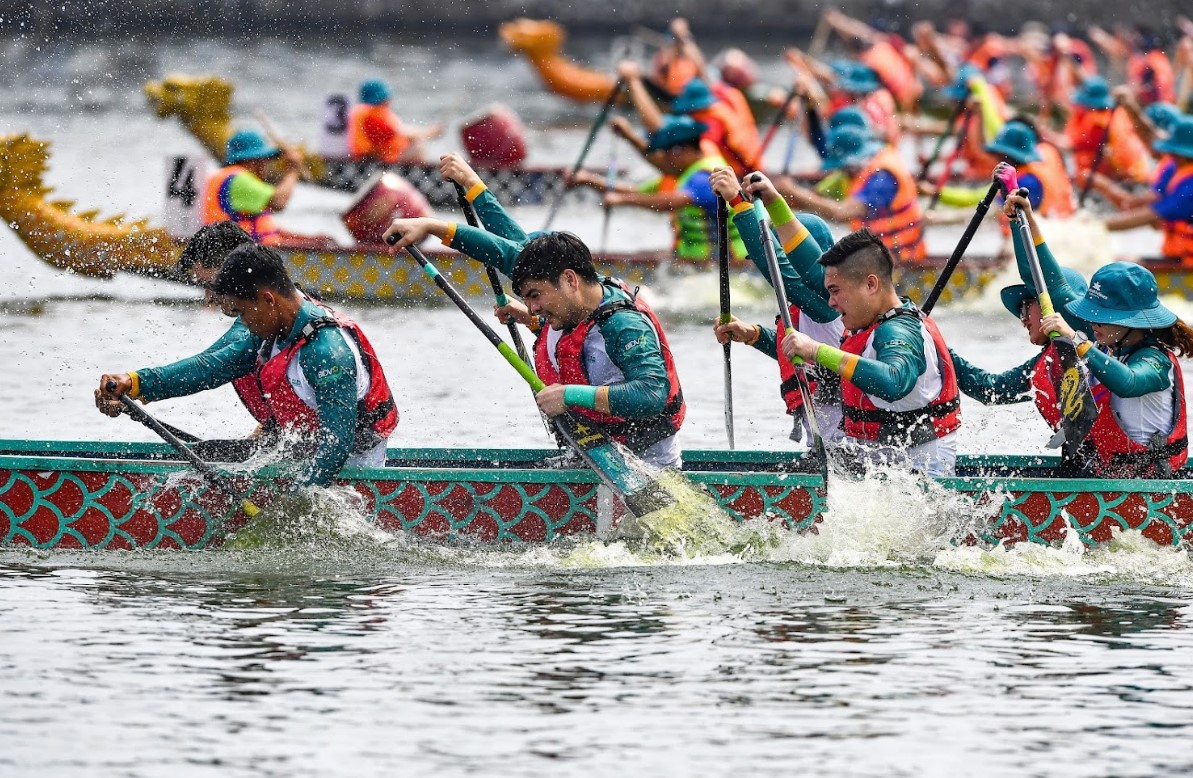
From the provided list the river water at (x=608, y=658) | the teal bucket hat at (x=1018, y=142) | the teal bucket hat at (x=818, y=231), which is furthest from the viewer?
the teal bucket hat at (x=1018, y=142)

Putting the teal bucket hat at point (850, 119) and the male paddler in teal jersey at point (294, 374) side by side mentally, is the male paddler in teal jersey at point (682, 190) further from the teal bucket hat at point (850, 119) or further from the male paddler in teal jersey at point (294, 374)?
the male paddler in teal jersey at point (294, 374)

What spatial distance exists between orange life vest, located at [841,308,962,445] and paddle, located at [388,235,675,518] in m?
0.82

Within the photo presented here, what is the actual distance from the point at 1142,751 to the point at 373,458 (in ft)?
12.1

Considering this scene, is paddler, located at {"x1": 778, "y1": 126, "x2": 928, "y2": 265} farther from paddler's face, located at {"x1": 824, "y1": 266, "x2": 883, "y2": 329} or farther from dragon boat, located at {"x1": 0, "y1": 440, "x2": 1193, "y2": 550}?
paddler's face, located at {"x1": 824, "y1": 266, "x2": 883, "y2": 329}

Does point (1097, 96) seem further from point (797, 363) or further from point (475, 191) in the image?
point (797, 363)

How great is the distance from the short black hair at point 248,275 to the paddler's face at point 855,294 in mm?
2107

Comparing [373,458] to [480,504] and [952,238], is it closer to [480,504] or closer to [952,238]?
[480,504]

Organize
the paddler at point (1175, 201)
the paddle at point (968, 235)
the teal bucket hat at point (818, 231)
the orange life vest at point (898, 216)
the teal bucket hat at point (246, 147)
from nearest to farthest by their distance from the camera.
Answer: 1. the paddle at point (968, 235)
2. the teal bucket hat at point (818, 231)
3. the teal bucket hat at point (246, 147)
4. the orange life vest at point (898, 216)
5. the paddler at point (1175, 201)

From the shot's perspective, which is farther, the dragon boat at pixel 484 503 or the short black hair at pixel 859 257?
the dragon boat at pixel 484 503

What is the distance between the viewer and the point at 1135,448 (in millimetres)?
9016

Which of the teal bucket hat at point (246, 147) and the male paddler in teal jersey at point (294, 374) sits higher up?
the teal bucket hat at point (246, 147)

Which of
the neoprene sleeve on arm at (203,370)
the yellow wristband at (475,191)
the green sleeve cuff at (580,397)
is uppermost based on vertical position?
the yellow wristband at (475,191)

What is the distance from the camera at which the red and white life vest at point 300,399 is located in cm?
884

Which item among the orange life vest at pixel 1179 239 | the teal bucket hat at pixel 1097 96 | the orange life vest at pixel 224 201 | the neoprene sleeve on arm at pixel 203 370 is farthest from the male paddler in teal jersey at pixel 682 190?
the neoprene sleeve on arm at pixel 203 370
